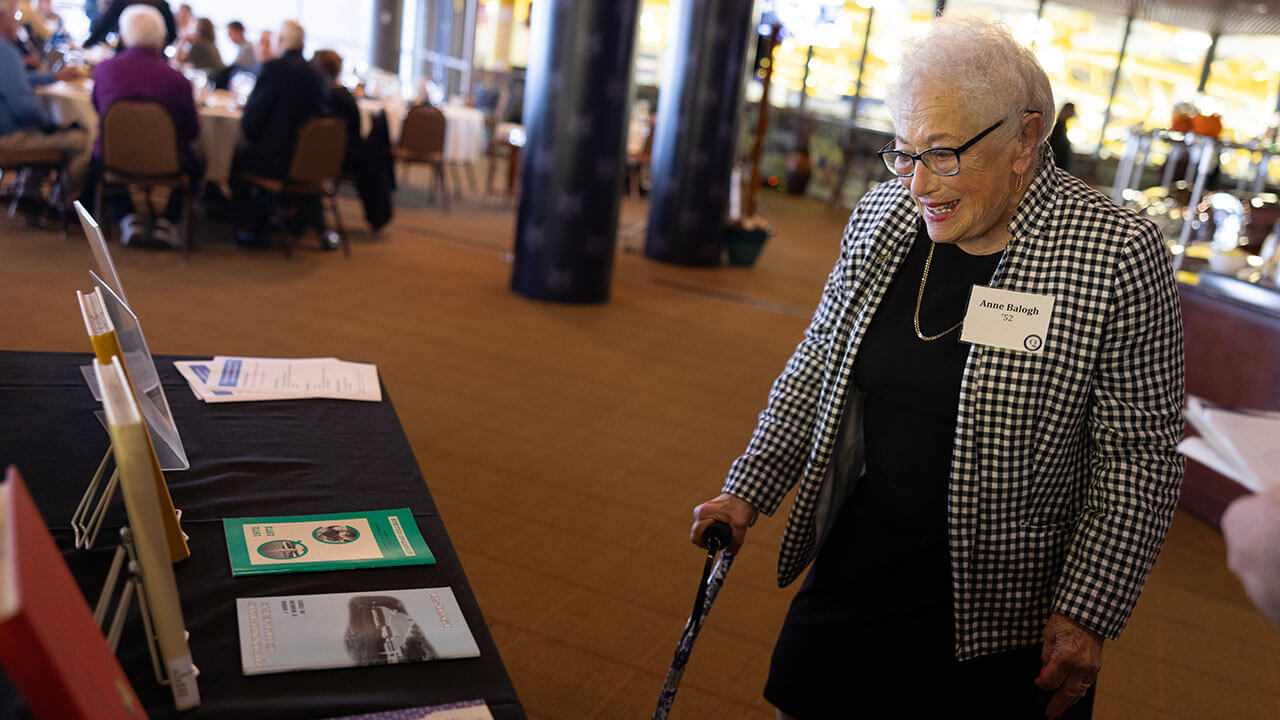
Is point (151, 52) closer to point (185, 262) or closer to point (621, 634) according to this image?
point (185, 262)

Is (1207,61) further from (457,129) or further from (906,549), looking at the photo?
(906,549)

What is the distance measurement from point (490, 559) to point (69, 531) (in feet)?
5.39

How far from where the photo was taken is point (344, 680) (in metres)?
1.02

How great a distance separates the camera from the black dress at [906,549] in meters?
1.50

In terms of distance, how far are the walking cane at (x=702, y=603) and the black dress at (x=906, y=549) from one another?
0.65 ft

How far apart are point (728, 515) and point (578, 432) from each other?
7.52 ft

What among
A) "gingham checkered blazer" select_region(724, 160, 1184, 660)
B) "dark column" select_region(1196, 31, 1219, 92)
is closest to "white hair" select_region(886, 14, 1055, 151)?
"gingham checkered blazer" select_region(724, 160, 1184, 660)

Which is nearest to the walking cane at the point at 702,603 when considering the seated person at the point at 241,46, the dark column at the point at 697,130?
the dark column at the point at 697,130

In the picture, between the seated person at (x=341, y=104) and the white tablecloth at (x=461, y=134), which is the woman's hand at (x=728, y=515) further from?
the white tablecloth at (x=461, y=134)

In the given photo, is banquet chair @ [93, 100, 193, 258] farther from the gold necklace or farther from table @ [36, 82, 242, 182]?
the gold necklace

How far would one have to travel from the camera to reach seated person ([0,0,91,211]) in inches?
214

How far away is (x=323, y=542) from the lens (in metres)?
1.30

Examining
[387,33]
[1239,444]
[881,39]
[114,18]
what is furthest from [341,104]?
[881,39]

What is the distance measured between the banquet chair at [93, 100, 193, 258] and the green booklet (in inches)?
190
